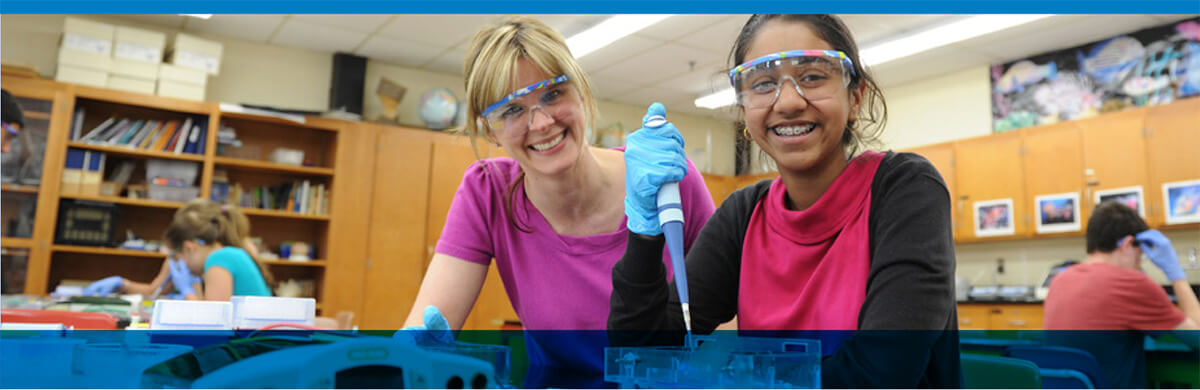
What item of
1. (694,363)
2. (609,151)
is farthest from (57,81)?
(694,363)

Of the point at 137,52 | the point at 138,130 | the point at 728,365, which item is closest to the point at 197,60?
the point at 137,52

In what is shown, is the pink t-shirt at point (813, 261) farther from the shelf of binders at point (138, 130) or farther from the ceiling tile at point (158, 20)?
the ceiling tile at point (158, 20)

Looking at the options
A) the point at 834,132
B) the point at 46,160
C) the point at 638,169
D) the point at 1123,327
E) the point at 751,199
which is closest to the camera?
the point at 638,169

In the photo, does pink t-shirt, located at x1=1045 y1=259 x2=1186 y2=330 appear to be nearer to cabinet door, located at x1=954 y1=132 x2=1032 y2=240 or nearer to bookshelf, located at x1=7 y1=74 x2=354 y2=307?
cabinet door, located at x1=954 y1=132 x2=1032 y2=240

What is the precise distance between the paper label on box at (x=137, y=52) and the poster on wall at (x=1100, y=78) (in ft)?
18.4

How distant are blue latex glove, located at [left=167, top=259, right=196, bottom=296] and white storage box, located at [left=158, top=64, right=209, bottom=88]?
1843 mm

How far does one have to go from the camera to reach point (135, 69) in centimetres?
488

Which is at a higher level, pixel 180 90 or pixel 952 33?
pixel 952 33

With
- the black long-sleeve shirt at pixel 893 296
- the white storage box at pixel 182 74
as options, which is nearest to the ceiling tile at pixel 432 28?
the white storage box at pixel 182 74

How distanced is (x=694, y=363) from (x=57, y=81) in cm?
542

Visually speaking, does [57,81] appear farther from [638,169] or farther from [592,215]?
[638,169]

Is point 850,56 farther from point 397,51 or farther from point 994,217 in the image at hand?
point 994,217

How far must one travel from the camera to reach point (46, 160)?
183 inches

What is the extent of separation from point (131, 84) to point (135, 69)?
0.10 metres
